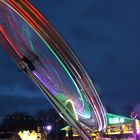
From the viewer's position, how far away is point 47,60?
29812 millimetres

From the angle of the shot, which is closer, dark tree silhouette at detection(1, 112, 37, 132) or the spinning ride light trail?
the spinning ride light trail

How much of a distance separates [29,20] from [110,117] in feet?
162

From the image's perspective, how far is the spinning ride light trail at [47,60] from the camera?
25.5m

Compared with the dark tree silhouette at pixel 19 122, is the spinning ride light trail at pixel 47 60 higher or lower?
lower

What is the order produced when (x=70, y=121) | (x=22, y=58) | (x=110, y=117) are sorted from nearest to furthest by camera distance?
(x=22, y=58)
(x=70, y=121)
(x=110, y=117)

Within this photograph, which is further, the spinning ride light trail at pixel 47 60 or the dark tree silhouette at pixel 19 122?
the dark tree silhouette at pixel 19 122

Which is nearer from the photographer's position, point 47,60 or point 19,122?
point 47,60

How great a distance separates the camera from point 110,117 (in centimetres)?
7219

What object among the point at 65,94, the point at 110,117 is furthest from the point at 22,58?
the point at 110,117

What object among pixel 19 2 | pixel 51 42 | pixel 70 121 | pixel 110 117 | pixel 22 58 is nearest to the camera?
pixel 19 2

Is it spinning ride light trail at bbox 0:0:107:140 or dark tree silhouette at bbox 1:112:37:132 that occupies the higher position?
dark tree silhouette at bbox 1:112:37:132

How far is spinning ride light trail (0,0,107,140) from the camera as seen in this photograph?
2547 centimetres

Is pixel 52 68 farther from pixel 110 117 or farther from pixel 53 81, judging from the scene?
pixel 110 117

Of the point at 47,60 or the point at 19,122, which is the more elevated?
the point at 19,122
